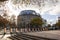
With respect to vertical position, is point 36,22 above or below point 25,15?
below

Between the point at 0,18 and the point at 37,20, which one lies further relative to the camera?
the point at 37,20

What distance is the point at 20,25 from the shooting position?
191ft

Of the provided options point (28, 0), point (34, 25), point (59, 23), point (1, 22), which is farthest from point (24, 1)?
point (59, 23)

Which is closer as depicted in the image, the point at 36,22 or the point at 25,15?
the point at 25,15

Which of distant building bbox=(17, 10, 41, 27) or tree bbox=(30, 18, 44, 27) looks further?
tree bbox=(30, 18, 44, 27)

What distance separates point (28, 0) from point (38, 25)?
179ft

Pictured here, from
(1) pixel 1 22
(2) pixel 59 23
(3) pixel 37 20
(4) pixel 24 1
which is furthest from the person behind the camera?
(2) pixel 59 23

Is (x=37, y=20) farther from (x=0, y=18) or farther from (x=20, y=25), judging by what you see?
(x=0, y=18)

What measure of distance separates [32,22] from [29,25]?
2.63m

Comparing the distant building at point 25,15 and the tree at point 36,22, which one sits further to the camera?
the tree at point 36,22

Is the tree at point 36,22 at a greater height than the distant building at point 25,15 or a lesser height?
lesser

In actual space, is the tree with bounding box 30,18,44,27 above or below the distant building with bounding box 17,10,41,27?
below

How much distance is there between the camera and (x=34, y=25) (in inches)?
2285

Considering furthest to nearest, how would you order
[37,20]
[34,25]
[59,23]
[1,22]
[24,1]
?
[59,23] < [34,25] < [37,20] < [1,22] < [24,1]
